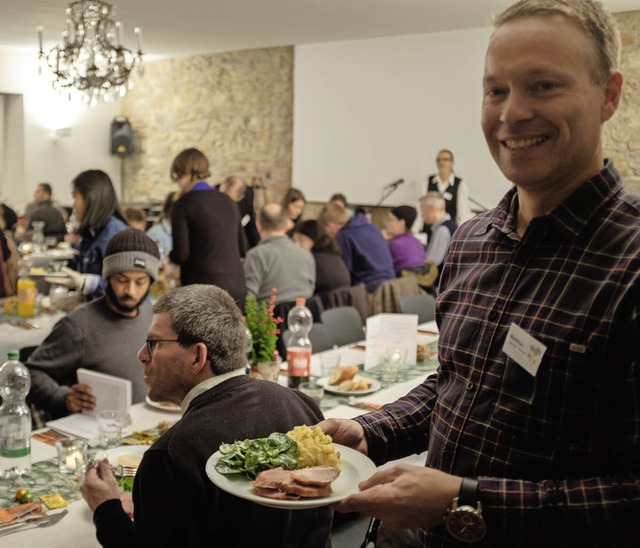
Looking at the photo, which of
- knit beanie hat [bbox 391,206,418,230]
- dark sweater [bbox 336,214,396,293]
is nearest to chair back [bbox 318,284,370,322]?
dark sweater [bbox 336,214,396,293]

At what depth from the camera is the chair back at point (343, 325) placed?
467cm

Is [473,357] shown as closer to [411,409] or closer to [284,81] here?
[411,409]

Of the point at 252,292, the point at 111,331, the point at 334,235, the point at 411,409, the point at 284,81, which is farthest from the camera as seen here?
the point at 284,81

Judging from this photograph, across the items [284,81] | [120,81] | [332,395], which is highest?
[284,81]

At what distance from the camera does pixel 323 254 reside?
565 centimetres

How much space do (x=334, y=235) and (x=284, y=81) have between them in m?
5.54

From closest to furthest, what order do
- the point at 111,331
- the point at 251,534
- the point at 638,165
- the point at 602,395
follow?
the point at 602,395 < the point at 251,534 < the point at 111,331 < the point at 638,165

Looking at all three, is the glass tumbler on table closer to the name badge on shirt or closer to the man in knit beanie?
the man in knit beanie

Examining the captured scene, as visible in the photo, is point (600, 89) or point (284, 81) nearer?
point (600, 89)

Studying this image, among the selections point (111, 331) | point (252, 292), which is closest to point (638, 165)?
point (252, 292)

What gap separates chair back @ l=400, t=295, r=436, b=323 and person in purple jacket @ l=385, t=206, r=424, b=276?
4.28 feet

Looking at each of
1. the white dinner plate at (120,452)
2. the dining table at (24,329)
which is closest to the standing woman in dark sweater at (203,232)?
the dining table at (24,329)

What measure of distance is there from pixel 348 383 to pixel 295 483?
197 cm

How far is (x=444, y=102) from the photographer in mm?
9695
